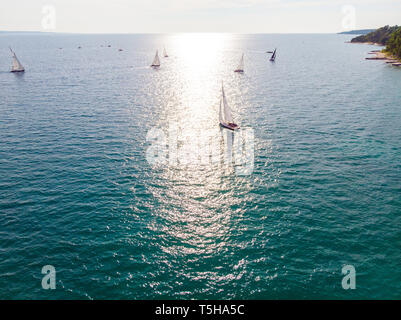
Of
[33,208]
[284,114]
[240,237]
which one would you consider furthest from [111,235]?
[284,114]

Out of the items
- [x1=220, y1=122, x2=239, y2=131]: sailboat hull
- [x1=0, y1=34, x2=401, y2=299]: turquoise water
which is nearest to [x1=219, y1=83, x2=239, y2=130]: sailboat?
[x1=220, y1=122, x2=239, y2=131]: sailboat hull

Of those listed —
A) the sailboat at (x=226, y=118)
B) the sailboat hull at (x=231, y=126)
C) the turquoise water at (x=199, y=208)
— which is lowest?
the turquoise water at (x=199, y=208)

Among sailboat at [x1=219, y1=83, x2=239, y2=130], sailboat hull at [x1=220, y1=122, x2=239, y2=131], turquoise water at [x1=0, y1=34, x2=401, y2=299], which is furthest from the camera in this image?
sailboat at [x1=219, y1=83, x2=239, y2=130]

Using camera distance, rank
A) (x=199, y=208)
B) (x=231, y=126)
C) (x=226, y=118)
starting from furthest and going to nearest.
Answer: (x=226, y=118), (x=231, y=126), (x=199, y=208)

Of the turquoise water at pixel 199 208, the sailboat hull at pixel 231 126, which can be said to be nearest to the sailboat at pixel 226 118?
the sailboat hull at pixel 231 126

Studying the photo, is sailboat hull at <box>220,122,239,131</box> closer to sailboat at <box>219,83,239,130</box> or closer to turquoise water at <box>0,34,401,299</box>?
sailboat at <box>219,83,239,130</box>

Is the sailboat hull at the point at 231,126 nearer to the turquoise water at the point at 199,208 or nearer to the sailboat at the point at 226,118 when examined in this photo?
the sailboat at the point at 226,118

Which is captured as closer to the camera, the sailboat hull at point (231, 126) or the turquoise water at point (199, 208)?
the turquoise water at point (199, 208)

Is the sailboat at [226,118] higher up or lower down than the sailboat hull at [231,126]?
higher up

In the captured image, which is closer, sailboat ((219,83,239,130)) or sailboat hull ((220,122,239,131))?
sailboat hull ((220,122,239,131))

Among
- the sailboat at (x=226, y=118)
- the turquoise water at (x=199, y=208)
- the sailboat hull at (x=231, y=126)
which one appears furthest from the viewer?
the sailboat at (x=226, y=118)

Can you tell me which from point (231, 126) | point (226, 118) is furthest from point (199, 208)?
point (226, 118)

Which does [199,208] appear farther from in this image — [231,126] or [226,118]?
[226,118]
